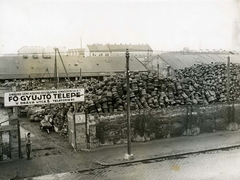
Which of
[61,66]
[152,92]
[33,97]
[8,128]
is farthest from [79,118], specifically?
[61,66]

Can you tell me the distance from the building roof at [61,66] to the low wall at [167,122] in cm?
2328

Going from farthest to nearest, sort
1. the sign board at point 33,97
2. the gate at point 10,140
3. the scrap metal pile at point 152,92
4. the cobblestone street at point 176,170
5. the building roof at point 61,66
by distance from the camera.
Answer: the building roof at point 61,66 < the scrap metal pile at point 152,92 < the gate at point 10,140 < the sign board at point 33,97 < the cobblestone street at point 176,170

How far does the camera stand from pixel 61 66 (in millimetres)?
44719

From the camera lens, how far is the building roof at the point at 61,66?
4206 cm

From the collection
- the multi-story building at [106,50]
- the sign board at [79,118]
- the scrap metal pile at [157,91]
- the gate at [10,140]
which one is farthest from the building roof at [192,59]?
the gate at [10,140]

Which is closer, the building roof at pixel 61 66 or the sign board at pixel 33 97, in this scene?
the sign board at pixel 33 97

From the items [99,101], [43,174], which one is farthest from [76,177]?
[99,101]

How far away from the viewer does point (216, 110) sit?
790 inches

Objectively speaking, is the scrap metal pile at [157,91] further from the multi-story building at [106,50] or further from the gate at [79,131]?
the multi-story building at [106,50]

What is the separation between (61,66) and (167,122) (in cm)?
2951

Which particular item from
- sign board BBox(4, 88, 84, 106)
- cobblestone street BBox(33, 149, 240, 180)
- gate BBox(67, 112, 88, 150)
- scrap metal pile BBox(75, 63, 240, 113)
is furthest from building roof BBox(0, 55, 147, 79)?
cobblestone street BBox(33, 149, 240, 180)

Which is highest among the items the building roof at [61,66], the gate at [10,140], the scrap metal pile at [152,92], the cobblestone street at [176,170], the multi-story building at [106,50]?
the multi-story building at [106,50]

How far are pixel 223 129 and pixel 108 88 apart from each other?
8982mm

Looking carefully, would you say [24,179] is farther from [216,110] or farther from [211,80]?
[211,80]
